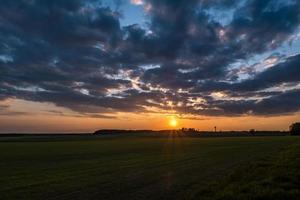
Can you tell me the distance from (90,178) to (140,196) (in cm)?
696

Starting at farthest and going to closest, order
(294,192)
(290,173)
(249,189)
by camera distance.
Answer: (290,173) → (249,189) → (294,192)

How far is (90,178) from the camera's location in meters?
22.0

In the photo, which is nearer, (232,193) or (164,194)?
(232,193)

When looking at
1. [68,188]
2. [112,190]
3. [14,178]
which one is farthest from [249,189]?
[14,178]

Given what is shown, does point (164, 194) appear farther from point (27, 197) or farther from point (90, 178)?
point (90, 178)

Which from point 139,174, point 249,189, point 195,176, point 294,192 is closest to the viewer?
point 294,192

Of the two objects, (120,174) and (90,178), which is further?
(120,174)

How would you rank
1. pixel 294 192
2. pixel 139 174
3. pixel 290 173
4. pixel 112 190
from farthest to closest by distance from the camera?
pixel 139 174 → pixel 290 173 → pixel 112 190 → pixel 294 192

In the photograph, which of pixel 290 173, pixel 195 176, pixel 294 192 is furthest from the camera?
pixel 195 176

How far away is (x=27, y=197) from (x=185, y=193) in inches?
265

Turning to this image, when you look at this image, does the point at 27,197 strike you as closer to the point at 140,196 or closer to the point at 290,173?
the point at 140,196

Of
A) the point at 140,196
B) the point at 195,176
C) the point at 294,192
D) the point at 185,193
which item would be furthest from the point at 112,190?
the point at 294,192

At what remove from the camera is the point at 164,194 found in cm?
1609

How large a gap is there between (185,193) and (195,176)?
6.03m
